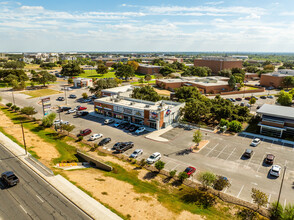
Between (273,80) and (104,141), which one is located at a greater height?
(273,80)

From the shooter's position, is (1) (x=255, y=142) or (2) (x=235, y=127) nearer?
(1) (x=255, y=142)

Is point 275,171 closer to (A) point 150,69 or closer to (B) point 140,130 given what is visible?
(B) point 140,130

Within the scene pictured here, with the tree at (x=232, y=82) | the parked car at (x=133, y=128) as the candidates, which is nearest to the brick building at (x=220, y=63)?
the tree at (x=232, y=82)


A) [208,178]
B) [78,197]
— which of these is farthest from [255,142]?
[78,197]

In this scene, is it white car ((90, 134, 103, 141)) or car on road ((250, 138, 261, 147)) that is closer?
car on road ((250, 138, 261, 147))

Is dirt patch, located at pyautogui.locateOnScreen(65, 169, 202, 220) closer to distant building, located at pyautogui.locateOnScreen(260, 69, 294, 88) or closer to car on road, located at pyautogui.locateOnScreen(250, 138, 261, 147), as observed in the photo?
car on road, located at pyautogui.locateOnScreen(250, 138, 261, 147)

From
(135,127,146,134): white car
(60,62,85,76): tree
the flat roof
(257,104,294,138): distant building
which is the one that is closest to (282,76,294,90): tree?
the flat roof

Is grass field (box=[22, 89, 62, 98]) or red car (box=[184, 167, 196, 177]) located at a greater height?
grass field (box=[22, 89, 62, 98])
